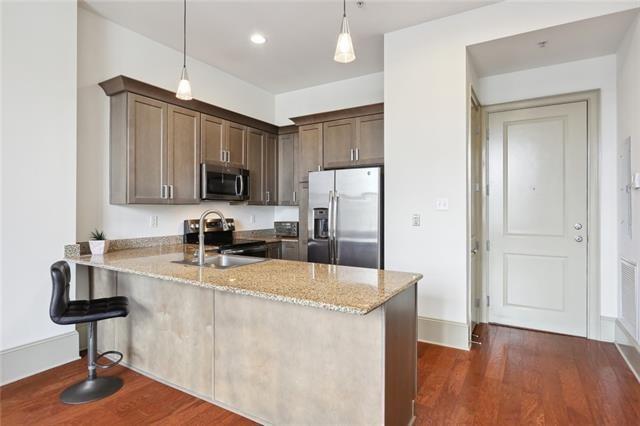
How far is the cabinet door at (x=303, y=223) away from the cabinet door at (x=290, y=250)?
0.06 metres

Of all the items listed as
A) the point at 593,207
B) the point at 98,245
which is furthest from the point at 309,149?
the point at 593,207

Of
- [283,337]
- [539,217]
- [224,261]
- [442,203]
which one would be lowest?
[283,337]

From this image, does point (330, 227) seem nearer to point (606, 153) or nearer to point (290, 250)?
point (290, 250)

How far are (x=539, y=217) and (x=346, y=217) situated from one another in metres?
2.03

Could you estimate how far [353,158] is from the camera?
4.05 meters

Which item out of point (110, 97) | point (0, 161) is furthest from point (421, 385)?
point (110, 97)

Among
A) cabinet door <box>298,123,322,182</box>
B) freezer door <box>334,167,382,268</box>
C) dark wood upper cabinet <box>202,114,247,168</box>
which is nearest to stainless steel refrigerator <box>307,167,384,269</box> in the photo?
freezer door <box>334,167,382,268</box>

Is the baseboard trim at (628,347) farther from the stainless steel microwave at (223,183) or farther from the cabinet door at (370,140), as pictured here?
the stainless steel microwave at (223,183)

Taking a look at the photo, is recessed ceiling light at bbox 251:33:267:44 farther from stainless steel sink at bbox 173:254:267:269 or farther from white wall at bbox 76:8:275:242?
stainless steel sink at bbox 173:254:267:269

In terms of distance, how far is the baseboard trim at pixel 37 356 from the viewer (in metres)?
2.40

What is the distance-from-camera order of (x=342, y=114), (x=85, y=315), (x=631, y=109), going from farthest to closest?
(x=342, y=114), (x=631, y=109), (x=85, y=315)

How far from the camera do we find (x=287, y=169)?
4.84 m

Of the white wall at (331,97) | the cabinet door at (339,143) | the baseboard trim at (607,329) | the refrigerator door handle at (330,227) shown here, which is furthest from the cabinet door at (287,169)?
the baseboard trim at (607,329)

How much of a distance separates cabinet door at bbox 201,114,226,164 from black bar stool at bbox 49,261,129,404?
188 cm
